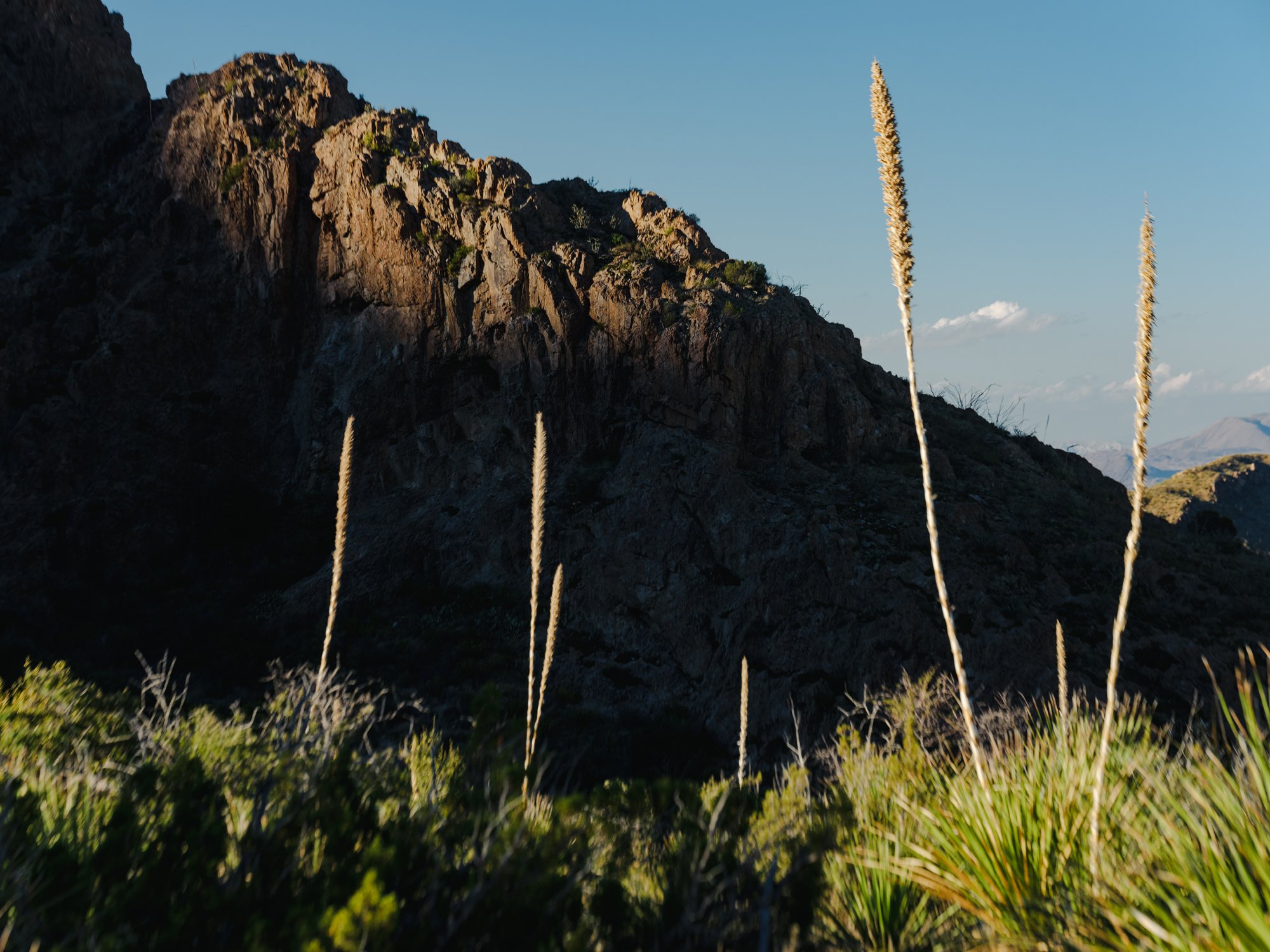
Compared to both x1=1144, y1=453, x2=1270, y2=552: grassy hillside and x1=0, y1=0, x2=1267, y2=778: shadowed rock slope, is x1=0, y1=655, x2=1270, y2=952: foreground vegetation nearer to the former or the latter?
x1=0, y1=0, x2=1267, y2=778: shadowed rock slope

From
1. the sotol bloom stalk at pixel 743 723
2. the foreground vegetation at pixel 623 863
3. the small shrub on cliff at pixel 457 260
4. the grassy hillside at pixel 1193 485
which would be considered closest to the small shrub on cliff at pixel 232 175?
the small shrub on cliff at pixel 457 260

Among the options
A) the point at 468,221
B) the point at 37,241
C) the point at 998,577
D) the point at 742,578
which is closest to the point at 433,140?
the point at 468,221

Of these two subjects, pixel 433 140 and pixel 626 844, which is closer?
pixel 626 844

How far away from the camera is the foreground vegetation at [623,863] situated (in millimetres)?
3576

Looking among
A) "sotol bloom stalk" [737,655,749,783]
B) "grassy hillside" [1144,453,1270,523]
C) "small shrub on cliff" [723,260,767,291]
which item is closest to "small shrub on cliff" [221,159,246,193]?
"small shrub on cliff" [723,260,767,291]

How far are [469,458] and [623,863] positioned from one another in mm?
23937

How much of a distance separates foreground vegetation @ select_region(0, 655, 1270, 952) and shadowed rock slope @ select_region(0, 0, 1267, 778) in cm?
1264

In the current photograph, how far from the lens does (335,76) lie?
34.8 m

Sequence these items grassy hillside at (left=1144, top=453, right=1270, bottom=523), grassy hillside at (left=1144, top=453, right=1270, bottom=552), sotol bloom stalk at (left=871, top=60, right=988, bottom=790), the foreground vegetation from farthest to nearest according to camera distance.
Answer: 1. grassy hillside at (left=1144, top=453, right=1270, bottom=552)
2. grassy hillside at (left=1144, top=453, right=1270, bottom=523)
3. sotol bloom stalk at (left=871, top=60, right=988, bottom=790)
4. the foreground vegetation

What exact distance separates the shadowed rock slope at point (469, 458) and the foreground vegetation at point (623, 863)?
498 inches

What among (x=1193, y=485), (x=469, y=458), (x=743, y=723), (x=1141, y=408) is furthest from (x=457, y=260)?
(x=1193, y=485)

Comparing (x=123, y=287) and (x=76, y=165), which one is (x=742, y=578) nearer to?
(x=123, y=287)

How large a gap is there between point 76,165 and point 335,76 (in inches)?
506

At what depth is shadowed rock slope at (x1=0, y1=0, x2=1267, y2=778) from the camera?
21719 millimetres
